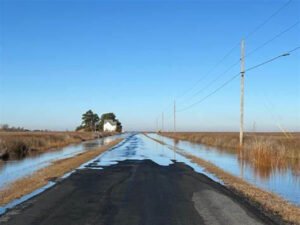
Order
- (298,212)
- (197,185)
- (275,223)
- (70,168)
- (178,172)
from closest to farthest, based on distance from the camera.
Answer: (275,223), (298,212), (197,185), (178,172), (70,168)

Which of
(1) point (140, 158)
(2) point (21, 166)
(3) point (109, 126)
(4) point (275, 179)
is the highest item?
(3) point (109, 126)

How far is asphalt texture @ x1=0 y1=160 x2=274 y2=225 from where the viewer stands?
9539mm

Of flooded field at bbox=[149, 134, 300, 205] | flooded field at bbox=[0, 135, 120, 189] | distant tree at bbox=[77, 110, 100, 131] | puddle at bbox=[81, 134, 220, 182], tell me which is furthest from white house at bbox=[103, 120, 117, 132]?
flooded field at bbox=[149, 134, 300, 205]

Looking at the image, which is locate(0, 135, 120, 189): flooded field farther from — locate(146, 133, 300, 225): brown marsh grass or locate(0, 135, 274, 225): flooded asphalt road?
locate(146, 133, 300, 225): brown marsh grass

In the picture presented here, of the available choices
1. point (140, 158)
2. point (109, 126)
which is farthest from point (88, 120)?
point (140, 158)

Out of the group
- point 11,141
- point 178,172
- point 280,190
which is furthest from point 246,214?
point 11,141

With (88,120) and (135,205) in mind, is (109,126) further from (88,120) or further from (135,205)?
(135,205)

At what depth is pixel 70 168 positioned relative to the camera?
2258 cm

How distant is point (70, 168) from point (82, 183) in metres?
6.55

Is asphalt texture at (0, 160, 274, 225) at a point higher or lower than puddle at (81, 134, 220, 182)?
lower

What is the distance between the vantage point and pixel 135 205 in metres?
11.5

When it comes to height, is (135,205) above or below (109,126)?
below

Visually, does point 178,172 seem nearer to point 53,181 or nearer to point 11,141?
point 53,181

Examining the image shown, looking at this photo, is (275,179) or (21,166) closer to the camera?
(275,179)
